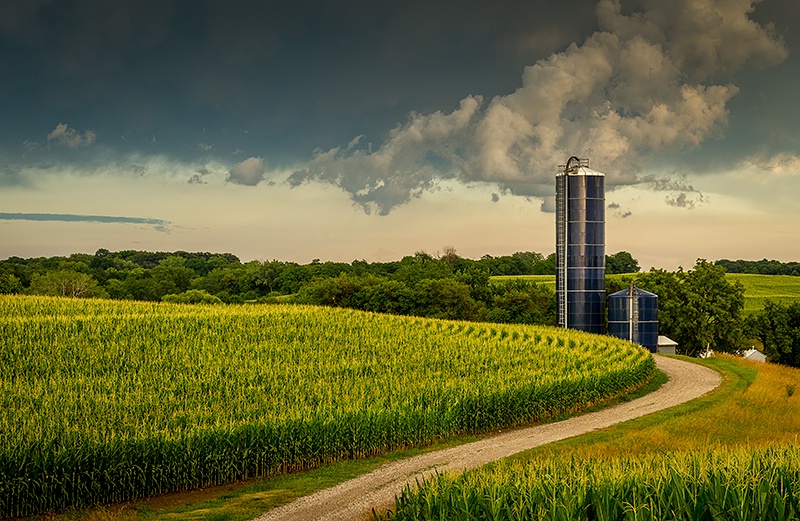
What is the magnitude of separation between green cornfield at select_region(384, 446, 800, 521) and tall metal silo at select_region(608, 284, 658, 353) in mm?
41936

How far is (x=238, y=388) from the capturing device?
27.9 m

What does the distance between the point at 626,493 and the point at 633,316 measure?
44.9 meters

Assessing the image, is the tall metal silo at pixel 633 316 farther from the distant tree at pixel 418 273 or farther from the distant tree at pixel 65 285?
the distant tree at pixel 65 285

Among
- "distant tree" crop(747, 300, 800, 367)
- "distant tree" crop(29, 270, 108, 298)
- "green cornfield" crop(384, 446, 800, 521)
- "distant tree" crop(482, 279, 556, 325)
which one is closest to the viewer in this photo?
"green cornfield" crop(384, 446, 800, 521)

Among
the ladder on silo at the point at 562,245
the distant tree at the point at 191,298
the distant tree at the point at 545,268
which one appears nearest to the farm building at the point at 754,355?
the ladder on silo at the point at 562,245

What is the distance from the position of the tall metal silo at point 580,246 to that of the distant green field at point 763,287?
2388 inches

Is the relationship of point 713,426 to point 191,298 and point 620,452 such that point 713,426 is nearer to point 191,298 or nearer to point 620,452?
point 620,452

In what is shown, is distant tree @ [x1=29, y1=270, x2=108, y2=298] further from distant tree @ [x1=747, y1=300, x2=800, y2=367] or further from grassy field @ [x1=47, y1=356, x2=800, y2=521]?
distant tree @ [x1=747, y1=300, x2=800, y2=367]

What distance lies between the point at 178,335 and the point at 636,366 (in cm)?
2327

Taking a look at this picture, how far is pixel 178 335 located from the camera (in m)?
38.3

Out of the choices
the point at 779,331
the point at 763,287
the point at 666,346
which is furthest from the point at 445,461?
the point at 763,287

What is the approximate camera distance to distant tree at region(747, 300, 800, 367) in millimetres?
83312

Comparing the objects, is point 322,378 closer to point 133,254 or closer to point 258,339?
point 258,339

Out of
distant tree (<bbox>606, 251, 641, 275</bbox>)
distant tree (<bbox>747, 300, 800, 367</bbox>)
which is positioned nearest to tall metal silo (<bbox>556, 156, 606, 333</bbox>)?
distant tree (<bbox>747, 300, 800, 367</bbox>)
